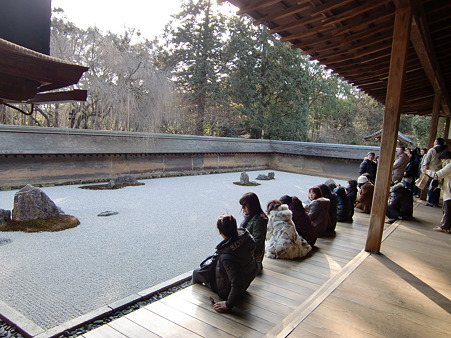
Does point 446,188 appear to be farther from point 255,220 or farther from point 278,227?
point 255,220

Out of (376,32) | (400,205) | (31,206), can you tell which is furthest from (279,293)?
(31,206)

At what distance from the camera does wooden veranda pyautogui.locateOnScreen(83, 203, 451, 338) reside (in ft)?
6.99

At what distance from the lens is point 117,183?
9.07 metres

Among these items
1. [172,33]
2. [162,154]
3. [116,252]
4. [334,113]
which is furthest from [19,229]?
[334,113]

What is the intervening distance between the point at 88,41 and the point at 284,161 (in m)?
10.9

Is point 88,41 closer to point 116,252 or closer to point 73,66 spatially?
point 116,252

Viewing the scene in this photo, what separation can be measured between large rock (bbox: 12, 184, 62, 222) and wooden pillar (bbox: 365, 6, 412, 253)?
17.5ft

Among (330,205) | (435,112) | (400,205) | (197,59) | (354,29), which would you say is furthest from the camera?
(197,59)

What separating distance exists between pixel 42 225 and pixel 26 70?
4.62 meters

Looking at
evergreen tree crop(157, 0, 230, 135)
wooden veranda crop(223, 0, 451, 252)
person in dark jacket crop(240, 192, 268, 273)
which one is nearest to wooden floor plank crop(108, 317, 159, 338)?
person in dark jacket crop(240, 192, 268, 273)

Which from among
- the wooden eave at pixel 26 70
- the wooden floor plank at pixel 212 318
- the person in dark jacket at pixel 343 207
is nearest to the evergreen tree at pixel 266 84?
the person in dark jacket at pixel 343 207

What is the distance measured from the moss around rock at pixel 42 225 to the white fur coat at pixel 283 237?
3605 mm

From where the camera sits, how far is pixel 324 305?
7.90ft

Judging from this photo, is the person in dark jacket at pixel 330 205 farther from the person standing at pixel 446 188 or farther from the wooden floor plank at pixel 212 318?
the wooden floor plank at pixel 212 318
